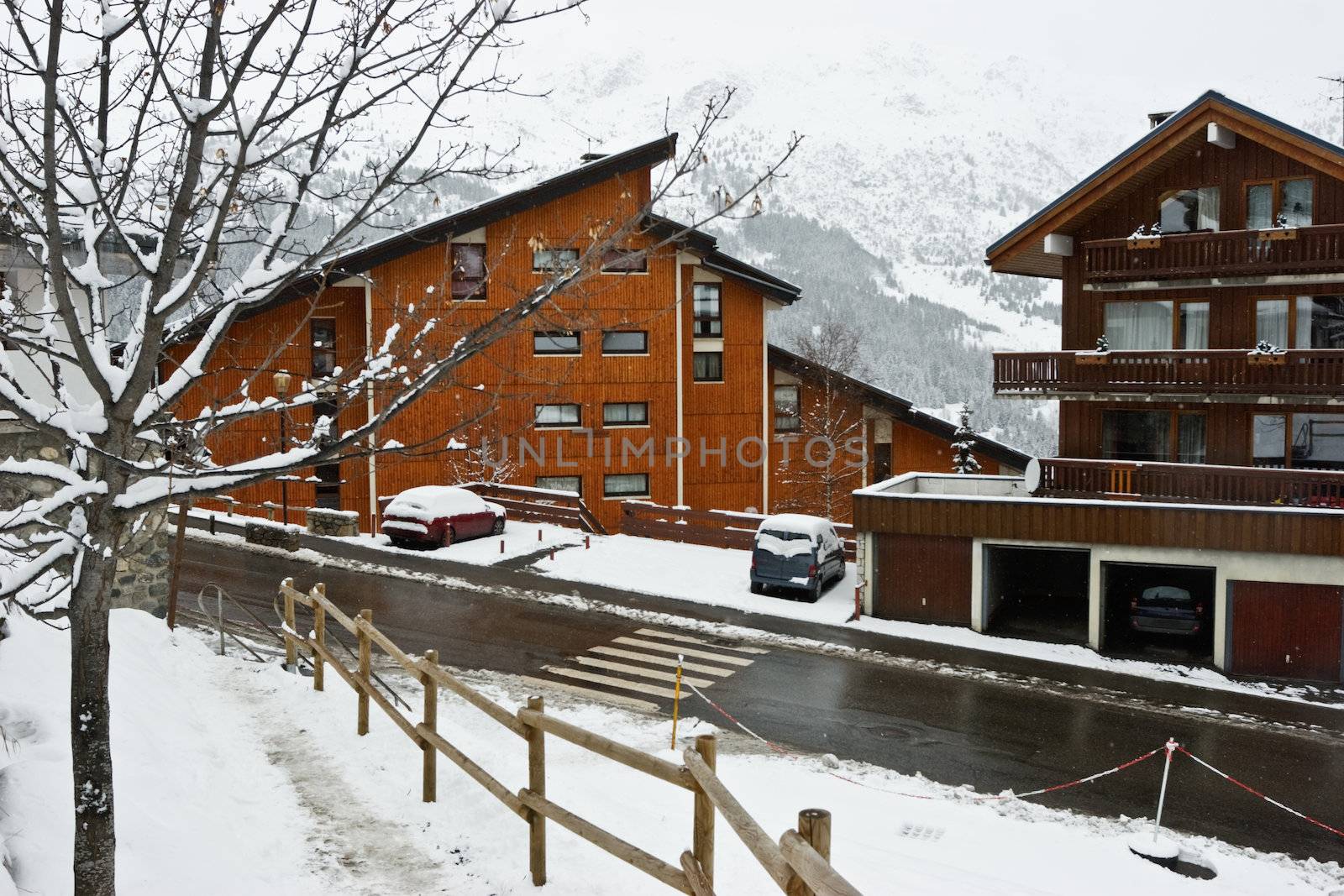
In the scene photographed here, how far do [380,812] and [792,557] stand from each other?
1803cm

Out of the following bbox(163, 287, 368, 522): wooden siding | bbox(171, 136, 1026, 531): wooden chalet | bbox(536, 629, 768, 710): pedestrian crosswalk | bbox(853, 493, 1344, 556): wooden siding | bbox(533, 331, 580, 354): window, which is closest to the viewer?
bbox(536, 629, 768, 710): pedestrian crosswalk

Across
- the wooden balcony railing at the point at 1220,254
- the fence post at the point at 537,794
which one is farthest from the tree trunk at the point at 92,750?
the wooden balcony railing at the point at 1220,254

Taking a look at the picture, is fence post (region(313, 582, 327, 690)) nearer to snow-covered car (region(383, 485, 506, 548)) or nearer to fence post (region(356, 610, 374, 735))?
fence post (region(356, 610, 374, 735))

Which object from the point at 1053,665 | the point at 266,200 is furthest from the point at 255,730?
the point at 1053,665

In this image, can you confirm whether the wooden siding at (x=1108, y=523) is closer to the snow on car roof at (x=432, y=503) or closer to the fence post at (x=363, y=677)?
the snow on car roof at (x=432, y=503)

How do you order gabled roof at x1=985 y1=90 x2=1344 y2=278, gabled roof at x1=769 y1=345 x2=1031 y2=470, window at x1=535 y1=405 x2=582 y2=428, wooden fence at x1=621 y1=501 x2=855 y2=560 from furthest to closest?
gabled roof at x1=769 y1=345 x2=1031 y2=470 → window at x1=535 y1=405 x2=582 y2=428 → wooden fence at x1=621 y1=501 x2=855 y2=560 → gabled roof at x1=985 y1=90 x2=1344 y2=278

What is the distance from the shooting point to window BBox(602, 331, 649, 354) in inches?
1639

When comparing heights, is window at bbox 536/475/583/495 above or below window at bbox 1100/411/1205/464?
below

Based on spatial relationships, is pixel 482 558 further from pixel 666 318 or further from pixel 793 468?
pixel 793 468

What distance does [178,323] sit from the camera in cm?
708

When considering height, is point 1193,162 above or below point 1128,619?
above

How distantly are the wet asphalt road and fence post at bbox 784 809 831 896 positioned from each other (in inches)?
416

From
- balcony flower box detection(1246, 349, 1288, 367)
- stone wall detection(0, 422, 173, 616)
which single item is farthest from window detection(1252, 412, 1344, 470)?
stone wall detection(0, 422, 173, 616)

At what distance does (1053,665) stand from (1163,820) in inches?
340
